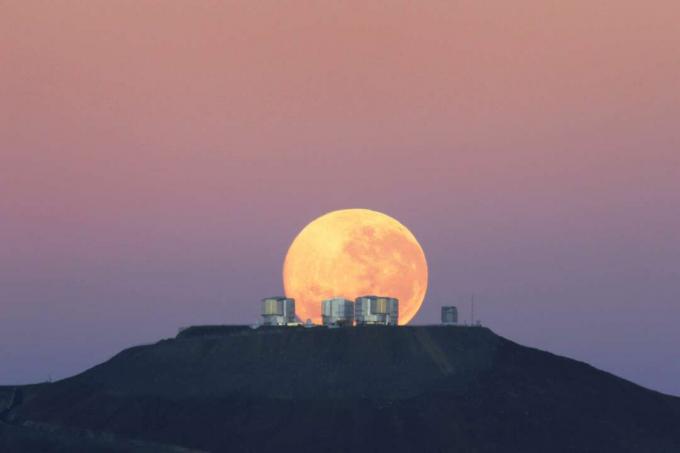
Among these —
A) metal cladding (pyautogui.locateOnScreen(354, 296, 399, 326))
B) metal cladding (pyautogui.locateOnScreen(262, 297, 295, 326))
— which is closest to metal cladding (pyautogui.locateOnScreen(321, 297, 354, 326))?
metal cladding (pyautogui.locateOnScreen(354, 296, 399, 326))

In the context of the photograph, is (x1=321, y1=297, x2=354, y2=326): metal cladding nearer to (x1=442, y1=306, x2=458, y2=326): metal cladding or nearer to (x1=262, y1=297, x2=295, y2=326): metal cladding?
(x1=262, y1=297, x2=295, y2=326): metal cladding

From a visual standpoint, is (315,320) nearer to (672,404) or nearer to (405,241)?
(405,241)

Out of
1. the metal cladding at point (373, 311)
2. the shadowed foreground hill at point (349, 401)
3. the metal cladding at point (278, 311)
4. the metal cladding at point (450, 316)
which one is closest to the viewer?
the shadowed foreground hill at point (349, 401)

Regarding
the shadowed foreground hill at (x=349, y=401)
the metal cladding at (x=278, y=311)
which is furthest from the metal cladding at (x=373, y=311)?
the metal cladding at (x=278, y=311)

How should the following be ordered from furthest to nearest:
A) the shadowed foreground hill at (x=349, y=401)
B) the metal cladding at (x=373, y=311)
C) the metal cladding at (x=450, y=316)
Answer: the metal cladding at (x=450, y=316), the metal cladding at (x=373, y=311), the shadowed foreground hill at (x=349, y=401)

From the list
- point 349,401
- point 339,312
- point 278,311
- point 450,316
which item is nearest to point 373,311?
point 339,312

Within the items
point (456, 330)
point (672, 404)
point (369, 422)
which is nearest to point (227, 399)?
point (369, 422)

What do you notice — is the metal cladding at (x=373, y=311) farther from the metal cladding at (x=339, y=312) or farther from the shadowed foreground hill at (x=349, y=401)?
the shadowed foreground hill at (x=349, y=401)
